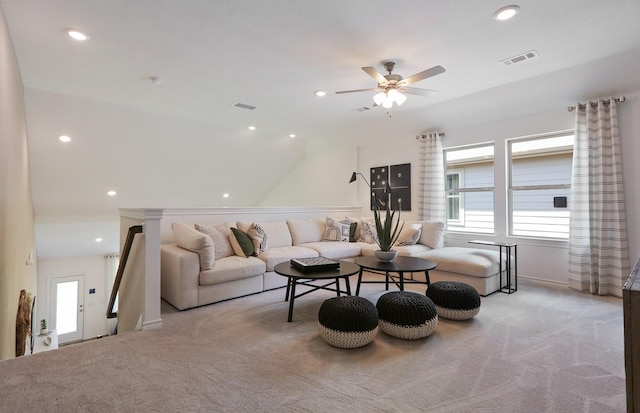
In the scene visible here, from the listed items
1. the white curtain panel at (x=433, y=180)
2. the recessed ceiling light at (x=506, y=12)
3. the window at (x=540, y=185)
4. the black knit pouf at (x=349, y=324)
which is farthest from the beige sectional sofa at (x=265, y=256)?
the recessed ceiling light at (x=506, y=12)

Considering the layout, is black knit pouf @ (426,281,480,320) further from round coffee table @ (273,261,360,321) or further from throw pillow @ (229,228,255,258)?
throw pillow @ (229,228,255,258)

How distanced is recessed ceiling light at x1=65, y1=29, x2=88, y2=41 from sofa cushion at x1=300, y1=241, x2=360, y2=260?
3.44m

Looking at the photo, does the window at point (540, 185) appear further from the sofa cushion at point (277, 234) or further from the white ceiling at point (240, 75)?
the sofa cushion at point (277, 234)

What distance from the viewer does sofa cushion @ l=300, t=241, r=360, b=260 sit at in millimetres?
4496

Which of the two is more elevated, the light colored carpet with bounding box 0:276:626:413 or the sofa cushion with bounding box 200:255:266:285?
the sofa cushion with bounding box 200:255:266:285

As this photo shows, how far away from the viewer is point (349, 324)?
224 centimetres

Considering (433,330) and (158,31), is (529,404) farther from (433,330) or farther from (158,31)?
(158,31)

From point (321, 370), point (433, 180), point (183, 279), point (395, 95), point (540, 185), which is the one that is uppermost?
point (395, 95)

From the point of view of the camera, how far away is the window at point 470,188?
4906mm

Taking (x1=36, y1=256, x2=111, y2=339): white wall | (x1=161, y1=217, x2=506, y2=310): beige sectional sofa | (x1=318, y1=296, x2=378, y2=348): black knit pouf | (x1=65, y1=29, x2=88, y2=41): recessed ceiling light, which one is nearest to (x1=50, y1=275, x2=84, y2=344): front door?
(x1=36, y1=256, x2=111, y2=339): white wall

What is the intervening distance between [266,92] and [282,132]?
86.1 inches

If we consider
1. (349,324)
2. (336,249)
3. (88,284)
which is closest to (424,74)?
(349,324)

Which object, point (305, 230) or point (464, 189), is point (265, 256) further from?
point (464, 189)

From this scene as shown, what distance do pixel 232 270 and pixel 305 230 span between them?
186 cm
